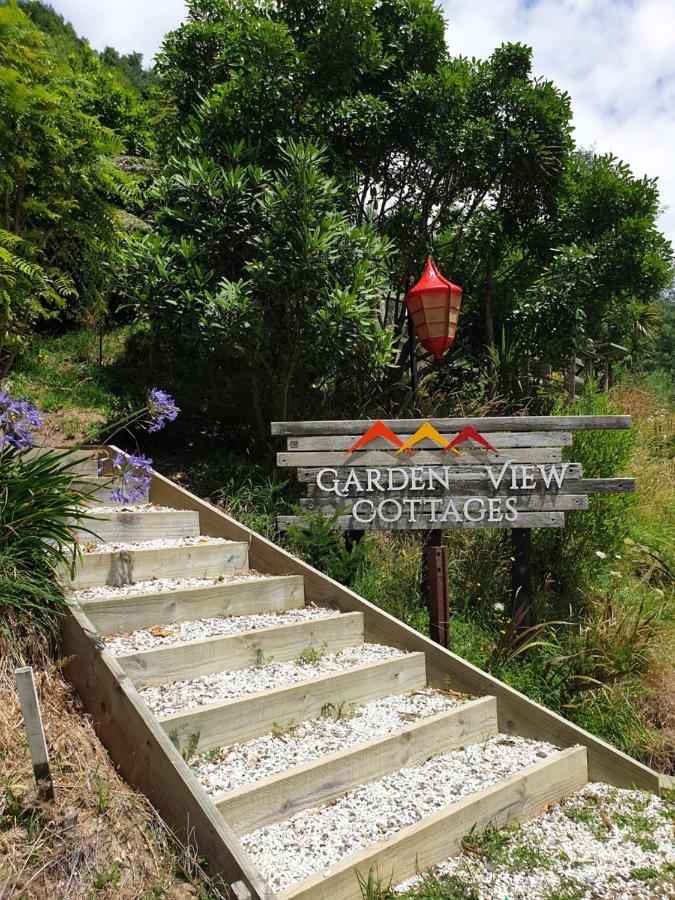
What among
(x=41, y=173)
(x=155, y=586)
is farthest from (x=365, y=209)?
(x=155, y=586)

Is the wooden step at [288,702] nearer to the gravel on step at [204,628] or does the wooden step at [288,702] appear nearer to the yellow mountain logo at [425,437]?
the gravel on step at [204,628]

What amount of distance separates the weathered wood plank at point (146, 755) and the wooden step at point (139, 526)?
40.6 inches

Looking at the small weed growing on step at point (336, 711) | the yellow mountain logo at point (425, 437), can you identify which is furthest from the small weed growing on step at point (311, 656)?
the yellow mountain logo at point (425, 437)

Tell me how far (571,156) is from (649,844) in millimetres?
6696

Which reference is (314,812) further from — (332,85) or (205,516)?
(332,85)

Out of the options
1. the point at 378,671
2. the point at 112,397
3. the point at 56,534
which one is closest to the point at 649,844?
the point at 378,671

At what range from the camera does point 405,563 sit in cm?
427

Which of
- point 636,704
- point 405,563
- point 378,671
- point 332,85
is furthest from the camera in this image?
point 332,85

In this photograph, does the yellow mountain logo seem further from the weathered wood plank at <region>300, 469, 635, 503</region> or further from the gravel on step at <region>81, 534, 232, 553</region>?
the gravel on step at <region>81, 534, 232, 553</region>

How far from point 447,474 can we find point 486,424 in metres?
0.43

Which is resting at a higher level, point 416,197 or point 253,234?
point 416,197

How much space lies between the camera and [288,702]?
2.55 meters

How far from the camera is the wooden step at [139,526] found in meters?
3.55

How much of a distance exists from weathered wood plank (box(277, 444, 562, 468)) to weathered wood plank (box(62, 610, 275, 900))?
1.89m
